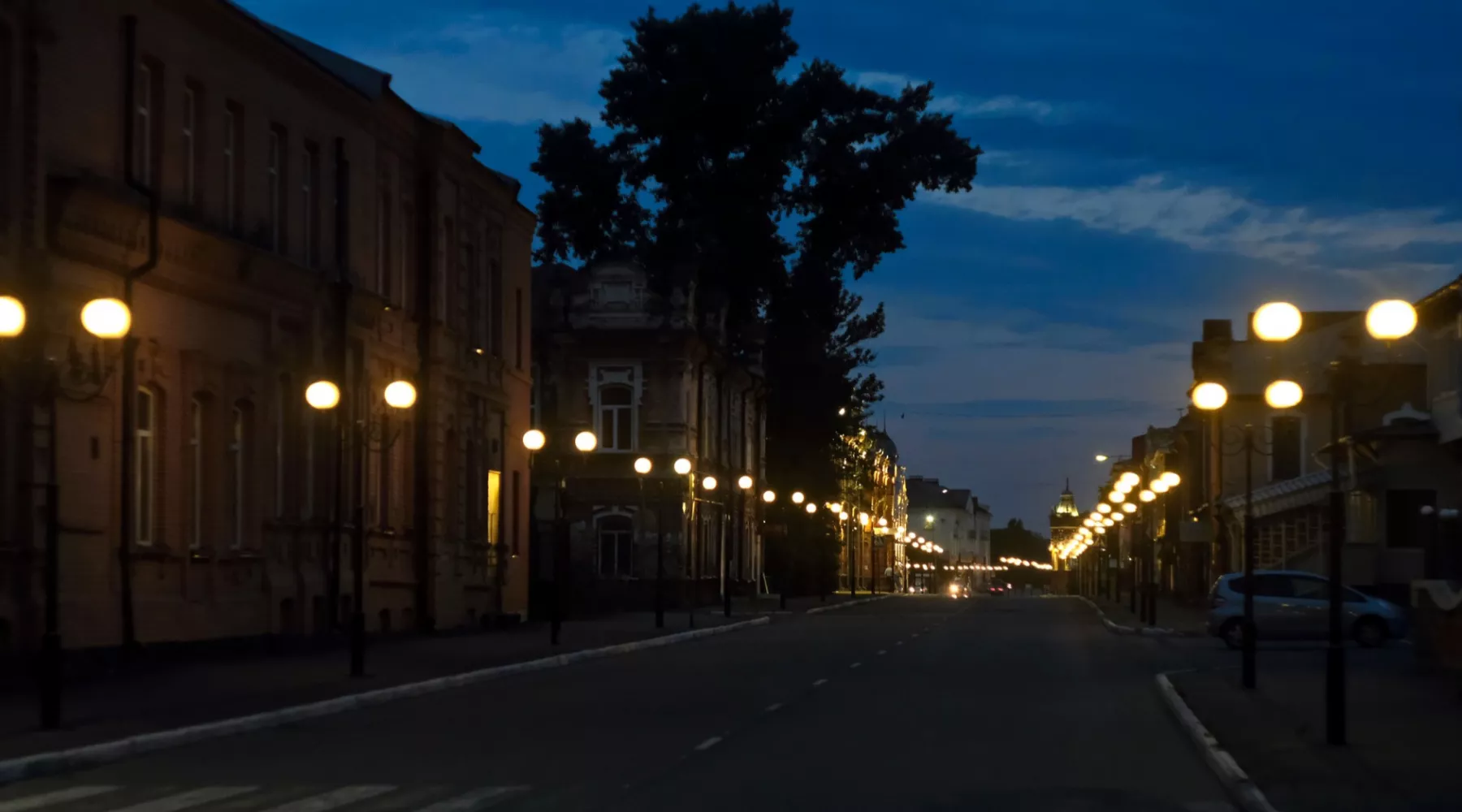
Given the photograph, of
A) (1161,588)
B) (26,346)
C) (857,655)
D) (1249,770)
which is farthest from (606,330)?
(1249,770)

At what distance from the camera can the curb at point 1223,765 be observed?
553 inches

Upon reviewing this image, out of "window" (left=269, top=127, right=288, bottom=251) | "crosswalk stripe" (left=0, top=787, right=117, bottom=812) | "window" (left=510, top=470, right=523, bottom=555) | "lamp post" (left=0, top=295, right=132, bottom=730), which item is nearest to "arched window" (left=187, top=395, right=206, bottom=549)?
"window" (left=269, top=127, right=288, bottom=251)

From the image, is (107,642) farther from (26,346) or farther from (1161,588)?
(1161,588)

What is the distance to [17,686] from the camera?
2395 centimetres

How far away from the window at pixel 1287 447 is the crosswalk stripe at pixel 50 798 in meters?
58.1

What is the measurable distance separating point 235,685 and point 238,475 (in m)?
8.03

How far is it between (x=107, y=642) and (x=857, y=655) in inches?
554

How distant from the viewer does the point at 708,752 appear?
17.8 m

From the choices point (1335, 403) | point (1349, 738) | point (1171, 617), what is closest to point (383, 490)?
point (1335, 403)

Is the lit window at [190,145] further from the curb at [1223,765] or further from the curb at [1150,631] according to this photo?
the curb at [1150,631]

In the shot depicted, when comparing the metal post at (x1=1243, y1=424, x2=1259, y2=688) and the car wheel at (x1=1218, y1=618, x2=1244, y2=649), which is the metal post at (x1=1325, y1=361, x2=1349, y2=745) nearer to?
the metal post at (x1=1243, y1=424, x2=1259, y2=688)

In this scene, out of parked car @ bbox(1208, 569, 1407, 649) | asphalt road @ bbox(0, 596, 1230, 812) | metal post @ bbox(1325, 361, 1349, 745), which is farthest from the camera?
parked car @ bbox(1208, 569, 1407, 649)

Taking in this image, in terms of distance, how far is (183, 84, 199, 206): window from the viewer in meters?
29.9

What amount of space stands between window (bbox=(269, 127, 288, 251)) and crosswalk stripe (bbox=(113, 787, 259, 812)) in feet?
64.4
